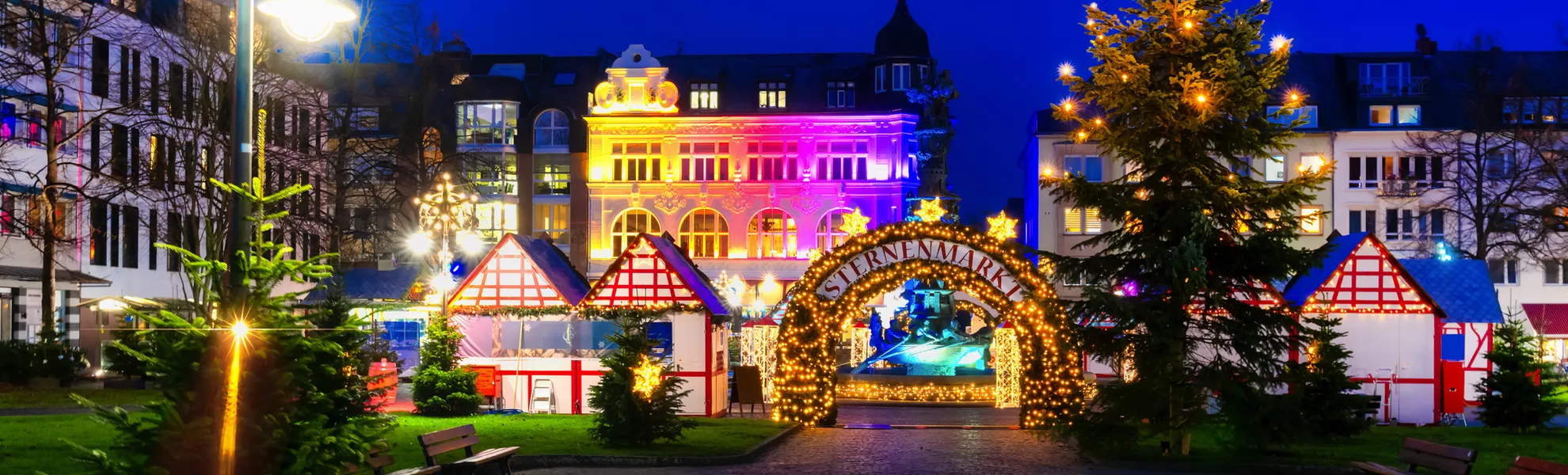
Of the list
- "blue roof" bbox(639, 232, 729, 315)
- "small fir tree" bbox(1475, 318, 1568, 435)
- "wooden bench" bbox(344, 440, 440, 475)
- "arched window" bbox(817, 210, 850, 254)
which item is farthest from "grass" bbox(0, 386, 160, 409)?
"arched window" bbox(817, 210, 850, 254)

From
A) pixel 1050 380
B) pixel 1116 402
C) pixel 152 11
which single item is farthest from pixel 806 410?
pixel 152 11

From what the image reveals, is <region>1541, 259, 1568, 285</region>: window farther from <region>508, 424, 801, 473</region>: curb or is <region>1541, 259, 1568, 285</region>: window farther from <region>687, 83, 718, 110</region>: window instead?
<region>508, 424, 801, 473</region>: curb

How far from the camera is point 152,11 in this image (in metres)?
50.4

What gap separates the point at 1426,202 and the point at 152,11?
153 feet

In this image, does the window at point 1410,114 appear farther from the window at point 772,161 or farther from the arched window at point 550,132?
the arched window at point 550,132

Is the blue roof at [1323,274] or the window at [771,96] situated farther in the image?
the window at [771,96]

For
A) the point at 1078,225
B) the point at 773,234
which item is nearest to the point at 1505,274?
the point at 1078,225

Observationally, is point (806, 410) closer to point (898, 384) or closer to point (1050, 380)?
point (1050, 380)

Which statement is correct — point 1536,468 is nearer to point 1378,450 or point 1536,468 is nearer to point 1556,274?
point 1378,450

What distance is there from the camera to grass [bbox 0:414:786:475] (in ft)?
61.3

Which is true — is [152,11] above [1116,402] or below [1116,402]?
above

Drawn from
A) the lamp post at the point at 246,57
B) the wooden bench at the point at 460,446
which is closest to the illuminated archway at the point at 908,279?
the wooden bench at the point at 460,446

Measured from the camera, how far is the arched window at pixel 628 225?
218ft

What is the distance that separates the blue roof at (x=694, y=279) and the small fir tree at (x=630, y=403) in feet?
24.5
